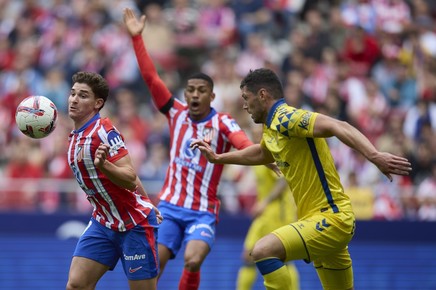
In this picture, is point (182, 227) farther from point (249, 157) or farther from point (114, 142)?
point (114, 142)

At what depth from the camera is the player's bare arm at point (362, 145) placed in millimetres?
7581

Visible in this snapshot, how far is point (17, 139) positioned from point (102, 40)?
3.14 m

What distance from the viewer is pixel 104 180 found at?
833cm

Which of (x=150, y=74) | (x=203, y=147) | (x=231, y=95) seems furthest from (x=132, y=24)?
(x=231, y=95)

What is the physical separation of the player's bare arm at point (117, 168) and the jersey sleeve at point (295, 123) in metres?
1.40

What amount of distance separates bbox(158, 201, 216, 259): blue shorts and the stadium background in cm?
410

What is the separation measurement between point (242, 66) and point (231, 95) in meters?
1.40

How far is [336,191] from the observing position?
8648 millimetres

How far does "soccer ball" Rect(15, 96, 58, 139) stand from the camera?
28.1 feet

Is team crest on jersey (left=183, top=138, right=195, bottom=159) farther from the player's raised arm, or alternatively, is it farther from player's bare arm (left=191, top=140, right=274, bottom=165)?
player's bare arm (left=191, top=140, right=274, bottom=165)

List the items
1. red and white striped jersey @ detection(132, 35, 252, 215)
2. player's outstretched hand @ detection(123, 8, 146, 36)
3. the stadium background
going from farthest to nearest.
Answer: the stadium background < player's outstretched hand @ detection(123, 8, 146, 36) < red and white striped jersey @ detection(132, 35, 252, 215)

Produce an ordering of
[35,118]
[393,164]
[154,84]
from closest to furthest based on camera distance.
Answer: [393,164], [35,118], [154,84]

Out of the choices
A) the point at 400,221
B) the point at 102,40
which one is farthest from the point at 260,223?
the point at 102,40

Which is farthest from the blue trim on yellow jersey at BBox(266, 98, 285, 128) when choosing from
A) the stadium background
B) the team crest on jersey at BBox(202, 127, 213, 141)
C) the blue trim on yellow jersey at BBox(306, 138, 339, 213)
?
the stadium background
